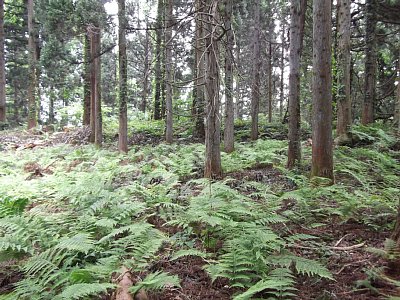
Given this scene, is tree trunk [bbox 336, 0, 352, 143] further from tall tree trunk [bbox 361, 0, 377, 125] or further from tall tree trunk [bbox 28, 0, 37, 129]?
tall tree trunk [bbox 28, 0, 37, 129]

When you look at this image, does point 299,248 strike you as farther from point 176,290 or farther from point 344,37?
point 344,37

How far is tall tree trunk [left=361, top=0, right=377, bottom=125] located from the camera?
11.5 meters

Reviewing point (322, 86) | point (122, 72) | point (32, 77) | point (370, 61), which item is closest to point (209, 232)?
point (322, 86)

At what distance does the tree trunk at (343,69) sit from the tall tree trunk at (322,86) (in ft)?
12.4

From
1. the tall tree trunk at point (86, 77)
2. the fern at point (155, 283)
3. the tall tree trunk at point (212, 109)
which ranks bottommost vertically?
the fern at point (155, 283)

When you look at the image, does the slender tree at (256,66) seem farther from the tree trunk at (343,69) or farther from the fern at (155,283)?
the fern at (155,283)

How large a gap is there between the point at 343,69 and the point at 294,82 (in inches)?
113

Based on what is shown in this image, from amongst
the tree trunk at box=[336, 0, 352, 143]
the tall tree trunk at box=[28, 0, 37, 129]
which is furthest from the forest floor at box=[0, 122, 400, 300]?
the tall tree trunk at box=[28, 0, 37, 129]

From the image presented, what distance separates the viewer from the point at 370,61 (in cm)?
1201

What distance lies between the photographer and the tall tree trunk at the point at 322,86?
581cm

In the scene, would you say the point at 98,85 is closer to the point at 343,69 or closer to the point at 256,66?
the point at 256,66

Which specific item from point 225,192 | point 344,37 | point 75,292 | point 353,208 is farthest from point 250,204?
point 344,37

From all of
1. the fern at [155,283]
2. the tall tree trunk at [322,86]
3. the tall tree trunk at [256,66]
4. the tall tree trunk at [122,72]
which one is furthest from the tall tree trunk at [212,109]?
the tall tree trunk at [256,66]

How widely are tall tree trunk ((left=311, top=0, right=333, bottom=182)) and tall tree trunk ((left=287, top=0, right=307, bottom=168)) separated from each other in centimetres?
130
